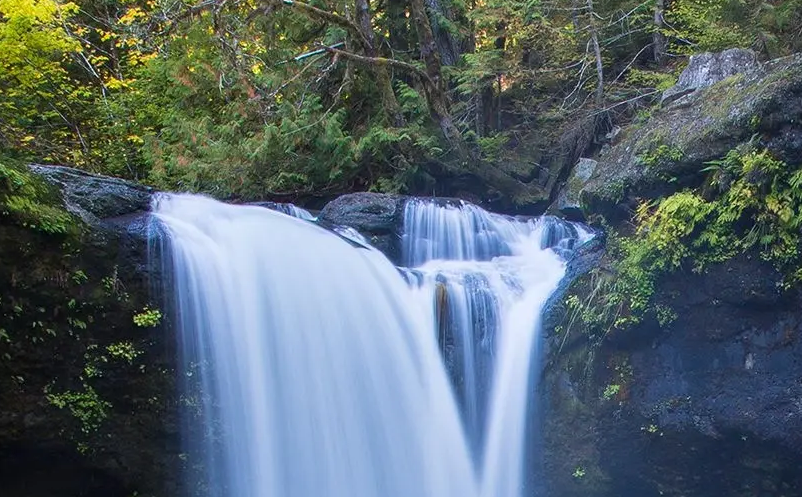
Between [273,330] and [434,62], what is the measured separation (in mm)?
6678

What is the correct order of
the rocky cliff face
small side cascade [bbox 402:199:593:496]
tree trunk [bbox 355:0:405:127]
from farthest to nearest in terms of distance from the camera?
tree trunk [bbox 355:0:405:127]
small side cascade [bbox 402:199:593:496]
the rocky cliff face

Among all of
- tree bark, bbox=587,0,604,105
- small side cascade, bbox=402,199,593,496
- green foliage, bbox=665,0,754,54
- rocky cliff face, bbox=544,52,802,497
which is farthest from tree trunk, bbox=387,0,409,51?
rocky cliff face, bbox=544,52,802,497

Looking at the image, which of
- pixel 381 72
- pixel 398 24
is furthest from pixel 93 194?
pixel 398 24

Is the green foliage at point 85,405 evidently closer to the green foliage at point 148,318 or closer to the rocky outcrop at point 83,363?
the rocky outcrop at point 83,363

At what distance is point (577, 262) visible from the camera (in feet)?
21.0

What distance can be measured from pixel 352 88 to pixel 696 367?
7.48 m

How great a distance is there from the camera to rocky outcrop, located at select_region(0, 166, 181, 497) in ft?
14.4

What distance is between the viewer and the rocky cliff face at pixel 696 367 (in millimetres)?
4875

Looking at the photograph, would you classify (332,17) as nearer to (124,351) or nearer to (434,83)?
(434,83)

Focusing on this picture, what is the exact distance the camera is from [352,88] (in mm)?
10648

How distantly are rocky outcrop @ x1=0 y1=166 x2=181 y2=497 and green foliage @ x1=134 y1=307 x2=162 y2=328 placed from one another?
3cm

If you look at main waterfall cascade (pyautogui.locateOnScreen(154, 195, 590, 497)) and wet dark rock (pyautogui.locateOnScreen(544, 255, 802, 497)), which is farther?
main waterfall cascade (pyautogui.locateOnScreen(154, 195, 590, 497))

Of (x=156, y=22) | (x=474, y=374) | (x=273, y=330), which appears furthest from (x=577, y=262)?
(x=156, y=22)

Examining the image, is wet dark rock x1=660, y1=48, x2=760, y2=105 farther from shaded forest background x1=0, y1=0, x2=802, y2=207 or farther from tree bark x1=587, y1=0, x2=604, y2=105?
tree bark x1=587, y1=0, x2=604, y2=105
